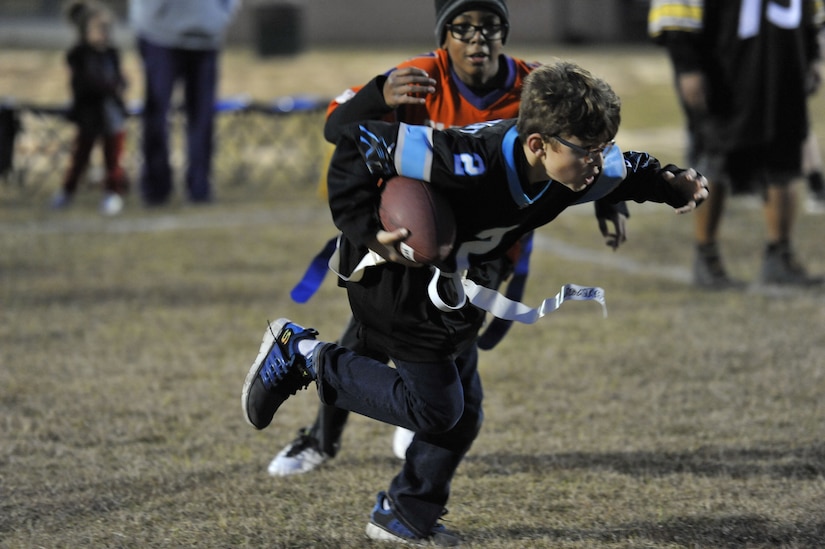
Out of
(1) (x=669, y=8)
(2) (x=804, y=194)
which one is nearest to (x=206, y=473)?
(1) (x=669, y=8)

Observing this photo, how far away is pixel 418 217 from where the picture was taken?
10.3 ft

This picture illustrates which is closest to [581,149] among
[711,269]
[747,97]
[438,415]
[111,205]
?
[438,415]

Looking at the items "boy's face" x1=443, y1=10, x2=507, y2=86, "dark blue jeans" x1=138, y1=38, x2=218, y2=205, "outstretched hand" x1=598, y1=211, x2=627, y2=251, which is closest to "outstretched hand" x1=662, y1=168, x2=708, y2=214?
"outstretched hand" x1=598, y1=211, x2=627, y2=251

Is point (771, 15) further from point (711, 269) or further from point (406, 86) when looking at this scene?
point (406, 86)

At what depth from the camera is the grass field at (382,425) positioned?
374cm

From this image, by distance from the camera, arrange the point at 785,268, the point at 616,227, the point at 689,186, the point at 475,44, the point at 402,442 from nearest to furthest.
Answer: the point at 689,186 → the point at 616,227 → the point at 475,44 → the point at 402,442 → the point at 785,268

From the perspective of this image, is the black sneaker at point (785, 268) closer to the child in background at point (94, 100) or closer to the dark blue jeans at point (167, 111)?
the dark blue jeans at point (167, 111)

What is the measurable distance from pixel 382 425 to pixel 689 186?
191cm

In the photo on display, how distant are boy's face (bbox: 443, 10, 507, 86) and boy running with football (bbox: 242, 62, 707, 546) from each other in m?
0.59

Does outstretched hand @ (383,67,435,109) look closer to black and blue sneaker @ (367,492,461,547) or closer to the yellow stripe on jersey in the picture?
black and blue sneaker @ (367,492,461,547)

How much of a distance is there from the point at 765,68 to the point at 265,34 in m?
16.7

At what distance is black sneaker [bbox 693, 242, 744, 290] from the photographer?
7082 mm

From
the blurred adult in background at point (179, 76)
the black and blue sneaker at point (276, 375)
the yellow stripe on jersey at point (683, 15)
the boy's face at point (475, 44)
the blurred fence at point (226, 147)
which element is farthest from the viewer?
the blurred fence at point (226, 147)

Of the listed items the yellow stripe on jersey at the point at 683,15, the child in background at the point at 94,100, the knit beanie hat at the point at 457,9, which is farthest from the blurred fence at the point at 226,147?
the knit beanie hat at the point at 457,9
